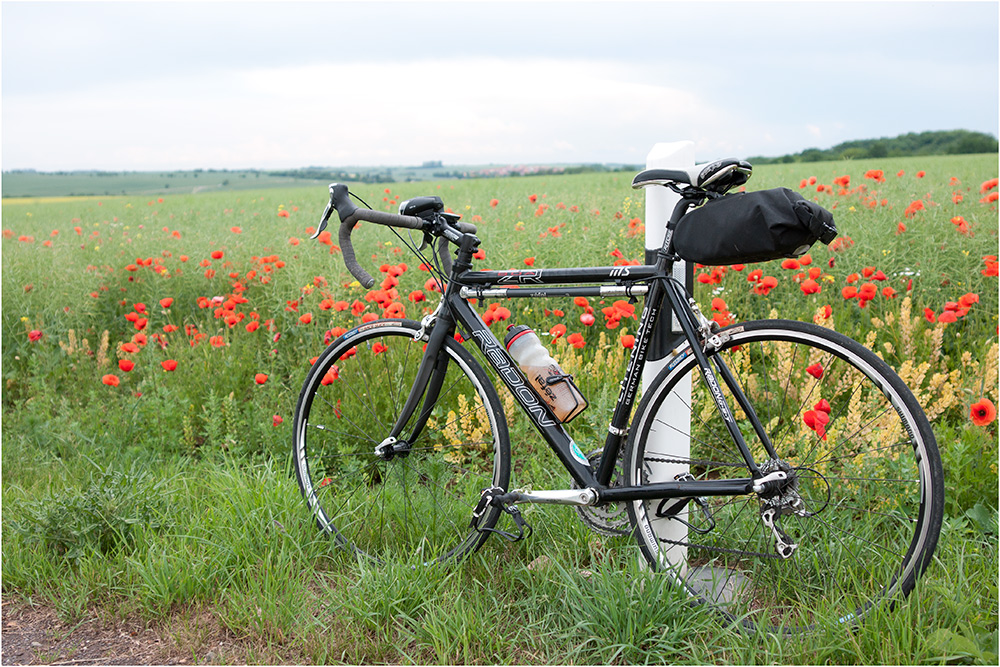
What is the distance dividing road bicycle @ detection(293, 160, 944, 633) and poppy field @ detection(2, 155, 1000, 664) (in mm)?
146

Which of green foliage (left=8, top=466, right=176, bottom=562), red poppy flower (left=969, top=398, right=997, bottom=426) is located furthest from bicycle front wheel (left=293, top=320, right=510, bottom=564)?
red poppy flower (left=969, top=398, right=997, bottom=426)

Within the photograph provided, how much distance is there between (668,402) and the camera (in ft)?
7.78

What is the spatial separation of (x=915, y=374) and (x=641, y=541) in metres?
1.58

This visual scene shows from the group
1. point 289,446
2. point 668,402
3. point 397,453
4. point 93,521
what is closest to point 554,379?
point 668,402

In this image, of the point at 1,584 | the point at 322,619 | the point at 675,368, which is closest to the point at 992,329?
the point at 675,368

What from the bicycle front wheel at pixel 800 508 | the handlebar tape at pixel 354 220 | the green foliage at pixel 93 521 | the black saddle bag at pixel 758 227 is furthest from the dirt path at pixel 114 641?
the black saddle bag at pixel 758 227

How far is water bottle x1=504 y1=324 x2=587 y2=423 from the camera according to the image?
2414mm

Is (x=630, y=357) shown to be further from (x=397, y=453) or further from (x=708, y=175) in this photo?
(x=397, y=453)

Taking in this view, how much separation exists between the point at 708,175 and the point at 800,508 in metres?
0.98

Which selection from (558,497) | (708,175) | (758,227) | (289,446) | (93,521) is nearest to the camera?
(758,227)

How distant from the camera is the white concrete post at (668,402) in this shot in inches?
91.2

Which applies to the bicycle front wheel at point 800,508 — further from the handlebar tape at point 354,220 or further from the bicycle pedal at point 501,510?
the handlebar tape at point 354,220

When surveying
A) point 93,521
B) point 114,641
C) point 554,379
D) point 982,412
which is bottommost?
point 114,641

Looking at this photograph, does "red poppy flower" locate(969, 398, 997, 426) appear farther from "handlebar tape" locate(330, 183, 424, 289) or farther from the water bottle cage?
"handlebar tape" locate(330, 183, 424, 289)
